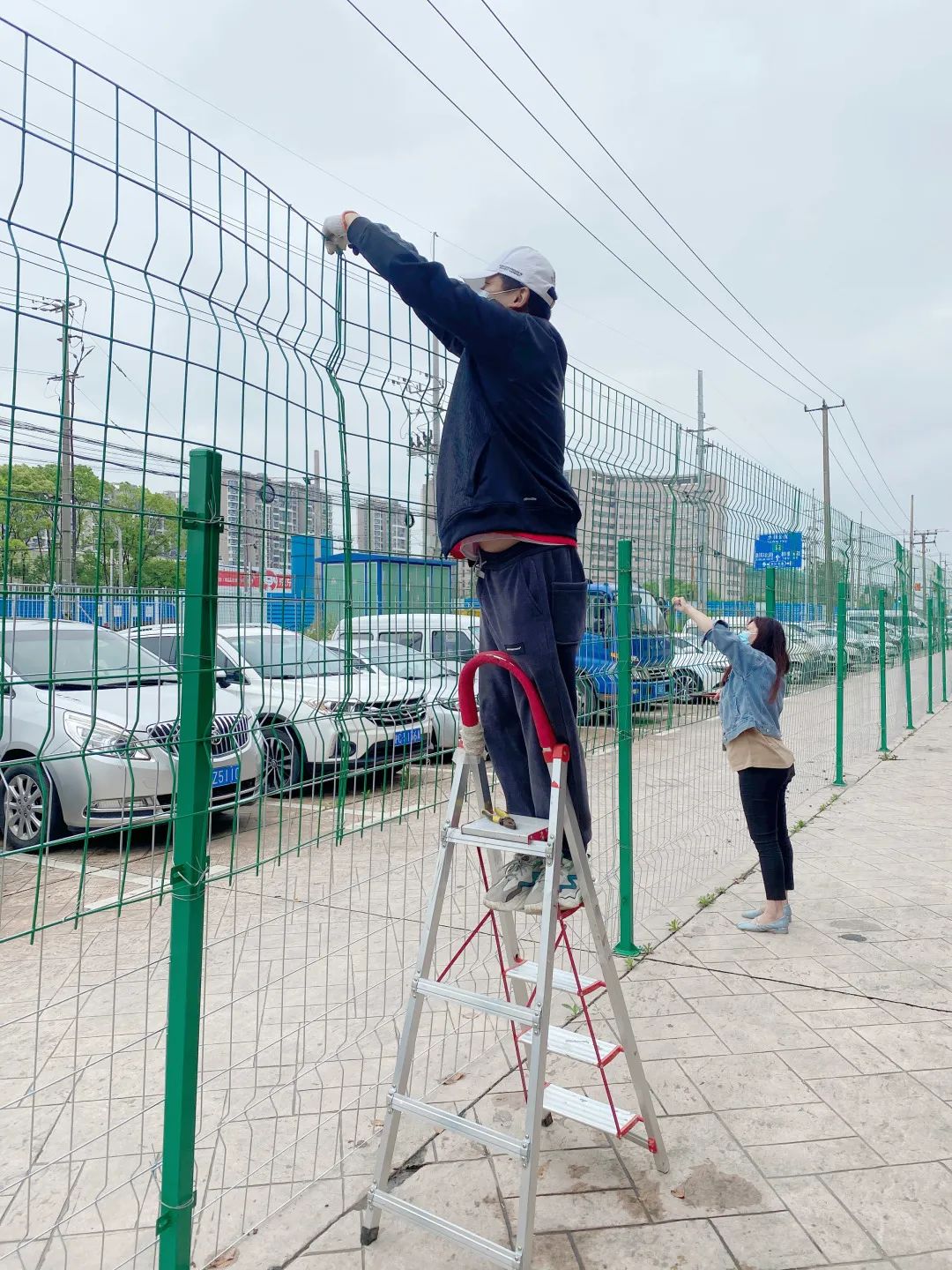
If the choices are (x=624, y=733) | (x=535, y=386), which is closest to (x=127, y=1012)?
(x=624, y=733)

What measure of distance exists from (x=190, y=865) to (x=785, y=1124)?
2137 mm

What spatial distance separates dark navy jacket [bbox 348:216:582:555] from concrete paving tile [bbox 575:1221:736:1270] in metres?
1.89

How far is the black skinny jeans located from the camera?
476 centimetres

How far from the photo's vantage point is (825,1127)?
2.96m

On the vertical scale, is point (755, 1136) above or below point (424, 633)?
below

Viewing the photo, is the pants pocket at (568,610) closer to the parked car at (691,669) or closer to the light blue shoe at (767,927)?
the parked car at (691,669)

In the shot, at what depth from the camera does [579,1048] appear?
8.83ft

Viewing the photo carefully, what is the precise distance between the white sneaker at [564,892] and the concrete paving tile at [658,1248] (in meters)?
0.84

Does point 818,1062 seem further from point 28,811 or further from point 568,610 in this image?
point 28,811

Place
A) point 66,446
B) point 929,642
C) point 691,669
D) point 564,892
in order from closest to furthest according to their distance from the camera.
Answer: point 66,446, point 564,892, point 691,669, point 929,642

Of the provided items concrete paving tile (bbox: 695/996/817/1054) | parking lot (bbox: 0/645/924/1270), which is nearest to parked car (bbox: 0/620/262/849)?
parking lot (bbox: 0/645/924/1270)

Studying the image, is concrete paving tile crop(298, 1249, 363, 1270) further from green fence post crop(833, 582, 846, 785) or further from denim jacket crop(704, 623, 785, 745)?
green fence post crop(833, 582, 846, 785)

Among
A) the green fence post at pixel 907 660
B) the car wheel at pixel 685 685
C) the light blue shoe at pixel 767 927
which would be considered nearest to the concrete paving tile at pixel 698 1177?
the light blue shoe at pixel 767 927

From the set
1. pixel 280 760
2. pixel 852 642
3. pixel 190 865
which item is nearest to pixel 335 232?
pixel 280 760
